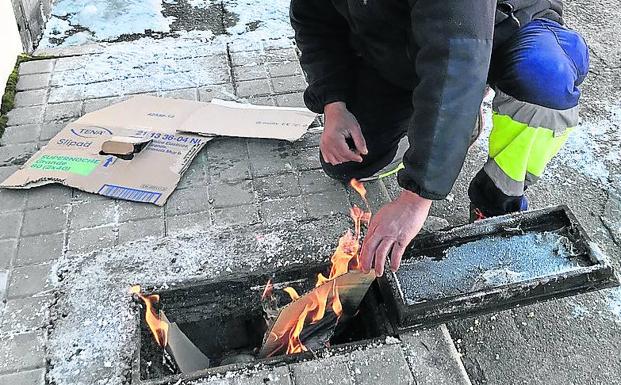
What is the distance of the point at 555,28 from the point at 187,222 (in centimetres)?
138

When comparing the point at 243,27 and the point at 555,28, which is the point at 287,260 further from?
the point at 243,27

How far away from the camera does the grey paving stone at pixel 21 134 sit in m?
2.65

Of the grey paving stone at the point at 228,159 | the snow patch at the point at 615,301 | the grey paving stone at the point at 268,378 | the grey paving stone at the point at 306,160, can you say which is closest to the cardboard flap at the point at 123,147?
the grey paving stone at the point at 228,159

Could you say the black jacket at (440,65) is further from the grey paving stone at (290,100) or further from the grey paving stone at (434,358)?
the grey paving stone at (290,100)

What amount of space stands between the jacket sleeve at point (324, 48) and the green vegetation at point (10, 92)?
54.8 inches

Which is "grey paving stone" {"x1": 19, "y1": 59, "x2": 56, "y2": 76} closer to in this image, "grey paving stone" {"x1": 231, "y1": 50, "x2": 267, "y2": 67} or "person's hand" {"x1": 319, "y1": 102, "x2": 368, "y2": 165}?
"grey paving stone" {"x1": 231, "y1": 50, "x2": 267, "y2": 67}

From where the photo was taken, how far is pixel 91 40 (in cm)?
345

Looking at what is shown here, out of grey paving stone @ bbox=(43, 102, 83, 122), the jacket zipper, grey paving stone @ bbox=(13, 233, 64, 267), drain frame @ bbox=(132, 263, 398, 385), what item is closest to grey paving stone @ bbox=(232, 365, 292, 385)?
drain frame @ bbox=(132, 263, 398, 385)

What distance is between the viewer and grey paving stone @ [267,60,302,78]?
301 cm

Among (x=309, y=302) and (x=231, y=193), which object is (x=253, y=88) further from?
(x=309, y=302)

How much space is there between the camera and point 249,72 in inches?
119

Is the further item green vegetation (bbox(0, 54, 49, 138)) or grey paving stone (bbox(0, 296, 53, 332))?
green vegetation (bbox(0, 54, 49, 138))

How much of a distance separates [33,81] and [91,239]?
1.18 metres

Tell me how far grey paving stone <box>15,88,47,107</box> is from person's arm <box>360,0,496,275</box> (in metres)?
1.92
